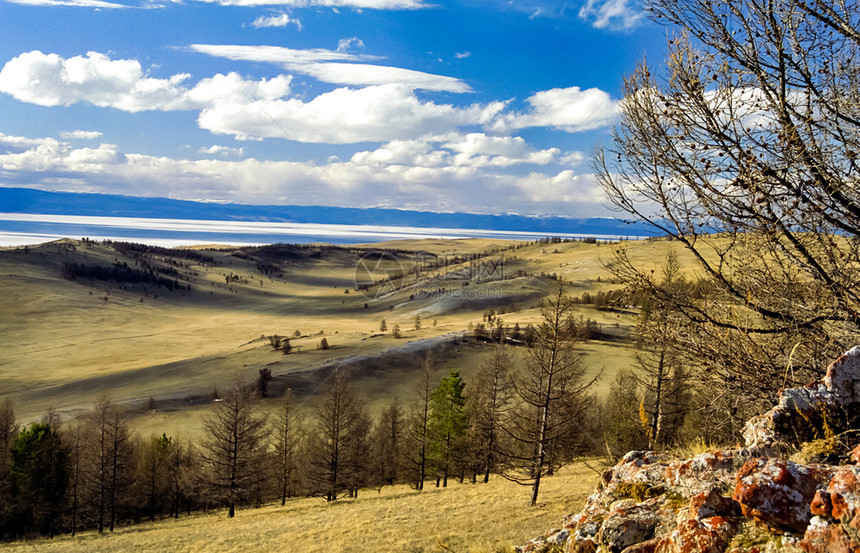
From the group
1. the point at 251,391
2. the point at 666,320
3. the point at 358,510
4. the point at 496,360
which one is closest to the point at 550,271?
the point at 251,391

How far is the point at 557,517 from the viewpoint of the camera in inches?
698

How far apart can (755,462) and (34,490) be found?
48.5 meters

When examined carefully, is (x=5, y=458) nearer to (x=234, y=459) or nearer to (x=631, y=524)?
(x=234, y=459)

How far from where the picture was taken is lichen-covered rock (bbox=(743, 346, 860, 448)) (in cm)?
498

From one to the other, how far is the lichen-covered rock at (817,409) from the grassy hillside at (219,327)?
8.09 metres

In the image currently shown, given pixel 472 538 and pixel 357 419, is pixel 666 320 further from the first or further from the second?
pixel 357 419

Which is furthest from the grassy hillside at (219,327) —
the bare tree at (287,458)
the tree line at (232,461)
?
the bare tree at (287,458)

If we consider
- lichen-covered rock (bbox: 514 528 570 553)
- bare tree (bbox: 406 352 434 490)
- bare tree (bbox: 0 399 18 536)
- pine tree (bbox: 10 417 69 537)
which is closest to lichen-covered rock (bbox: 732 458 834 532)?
lichen-covered rock (bbox: 514 528 570 553)

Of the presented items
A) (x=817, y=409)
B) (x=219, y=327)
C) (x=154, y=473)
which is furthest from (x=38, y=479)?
(x=219, y=327)

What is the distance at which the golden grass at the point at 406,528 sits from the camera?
15961 millimetres

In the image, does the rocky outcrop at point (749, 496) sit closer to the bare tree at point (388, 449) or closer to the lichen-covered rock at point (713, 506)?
the lichen-covered rock at point (713, 506)

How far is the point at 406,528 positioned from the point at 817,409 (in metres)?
16.8

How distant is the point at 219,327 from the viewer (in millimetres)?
134375

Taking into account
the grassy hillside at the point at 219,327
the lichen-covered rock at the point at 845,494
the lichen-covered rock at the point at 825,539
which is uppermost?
the lichen-covered rock at the point at 845,494
